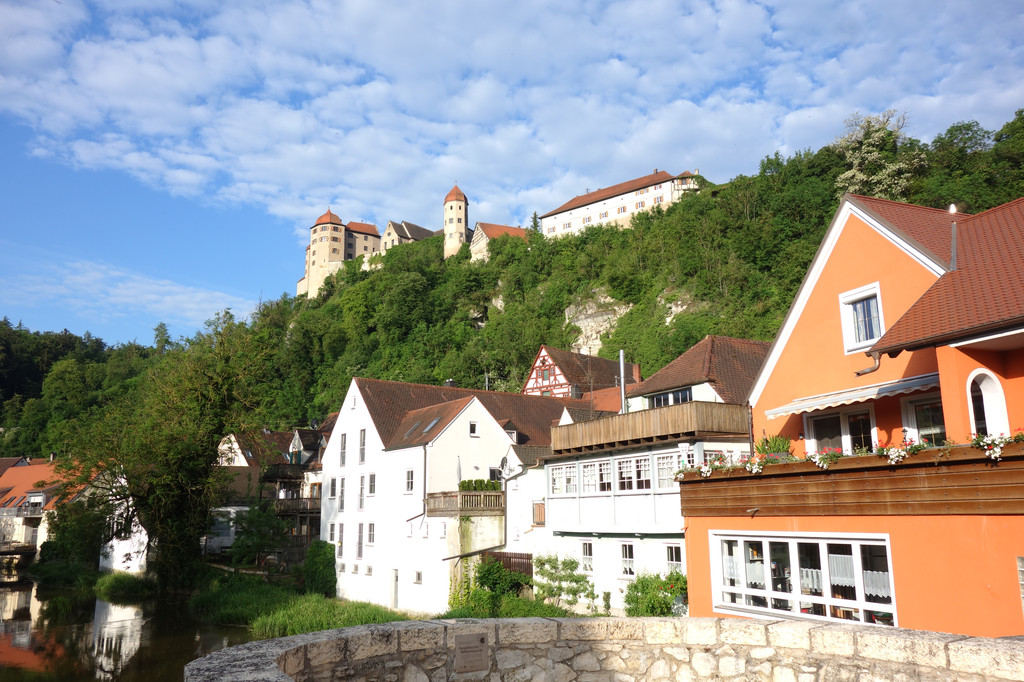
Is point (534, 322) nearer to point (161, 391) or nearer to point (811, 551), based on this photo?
point (161, 391)

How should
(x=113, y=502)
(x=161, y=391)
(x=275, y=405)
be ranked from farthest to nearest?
(x=275, y=405), (x=161, y=391), (x=113, y=502)

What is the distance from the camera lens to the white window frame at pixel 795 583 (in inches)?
468

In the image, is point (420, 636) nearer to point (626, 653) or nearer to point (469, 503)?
point (626, 653)

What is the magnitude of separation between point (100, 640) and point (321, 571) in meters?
10.6

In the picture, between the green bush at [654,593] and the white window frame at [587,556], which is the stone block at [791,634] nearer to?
the green bush at [654,593]

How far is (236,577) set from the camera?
34969 mm

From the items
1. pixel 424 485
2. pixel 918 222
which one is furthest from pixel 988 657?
pixel 424 485

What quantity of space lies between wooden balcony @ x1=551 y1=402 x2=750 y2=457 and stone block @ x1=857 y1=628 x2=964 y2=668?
13276 millimetres

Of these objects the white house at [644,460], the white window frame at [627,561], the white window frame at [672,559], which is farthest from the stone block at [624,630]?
the white window frame at [627,561]

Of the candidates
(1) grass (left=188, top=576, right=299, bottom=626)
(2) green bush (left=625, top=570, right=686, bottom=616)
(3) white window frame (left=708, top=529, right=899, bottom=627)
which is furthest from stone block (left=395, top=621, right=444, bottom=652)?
(1) grass (left=188, top=576, right=299, bottom=626)

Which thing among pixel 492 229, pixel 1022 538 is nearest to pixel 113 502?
pixel 1022 538

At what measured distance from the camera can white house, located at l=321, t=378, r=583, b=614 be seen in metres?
28.6

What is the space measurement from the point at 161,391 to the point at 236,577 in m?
9.91

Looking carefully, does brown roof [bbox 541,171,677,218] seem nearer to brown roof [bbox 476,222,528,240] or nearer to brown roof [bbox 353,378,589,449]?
brown roof [bbox 476,222,528,240]
